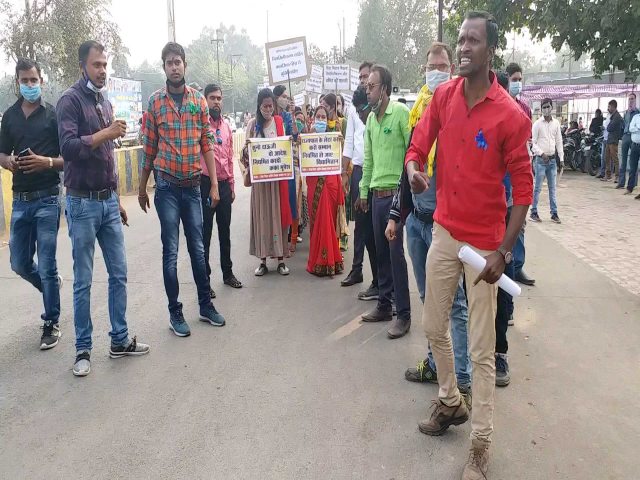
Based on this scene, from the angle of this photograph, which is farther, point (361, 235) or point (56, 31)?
point (56, 31)

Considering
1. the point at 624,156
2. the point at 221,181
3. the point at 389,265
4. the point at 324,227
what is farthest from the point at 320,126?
the point at 624,156

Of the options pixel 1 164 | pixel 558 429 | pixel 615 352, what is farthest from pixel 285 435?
pixel 1 164

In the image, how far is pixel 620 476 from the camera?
2.89 meters

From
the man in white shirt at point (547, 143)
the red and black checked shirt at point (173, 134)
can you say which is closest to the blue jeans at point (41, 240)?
the red and black checked shirt at point (173, 134)

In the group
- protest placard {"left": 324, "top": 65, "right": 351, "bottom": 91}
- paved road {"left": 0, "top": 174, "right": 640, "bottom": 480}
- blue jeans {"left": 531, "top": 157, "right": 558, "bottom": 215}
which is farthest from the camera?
protest placard {"left": 324, "top": 65, "right": 351, "bottom": 91}

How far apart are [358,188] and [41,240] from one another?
3.02 meters

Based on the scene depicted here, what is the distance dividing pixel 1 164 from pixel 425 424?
11.4ft

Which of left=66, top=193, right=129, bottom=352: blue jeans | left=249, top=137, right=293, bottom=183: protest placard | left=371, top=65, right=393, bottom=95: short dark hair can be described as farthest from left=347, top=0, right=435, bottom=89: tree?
left=66, top=193, right=129, bottom=352: blue jeans

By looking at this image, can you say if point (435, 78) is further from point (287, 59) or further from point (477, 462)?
point (287, 59)

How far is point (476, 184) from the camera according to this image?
9.15ft

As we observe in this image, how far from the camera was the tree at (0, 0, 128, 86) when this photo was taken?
1720 centimetres

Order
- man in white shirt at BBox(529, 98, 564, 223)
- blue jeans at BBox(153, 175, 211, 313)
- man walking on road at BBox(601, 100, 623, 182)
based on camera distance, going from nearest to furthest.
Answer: blue jeans at BBox(153, 175, 211, 313)
man in white shirt at BBox(529, 98, 564, 223)
man walking on road at BBox(601, 100, 623, 182)

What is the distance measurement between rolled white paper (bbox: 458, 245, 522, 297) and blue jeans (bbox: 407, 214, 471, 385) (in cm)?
63

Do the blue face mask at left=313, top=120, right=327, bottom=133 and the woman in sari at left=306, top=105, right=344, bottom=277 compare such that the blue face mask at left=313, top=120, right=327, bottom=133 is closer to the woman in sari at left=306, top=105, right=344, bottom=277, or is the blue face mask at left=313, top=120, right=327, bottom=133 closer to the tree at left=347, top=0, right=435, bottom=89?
the woman in sari at left=306, top=105, right=344, bottom=277
